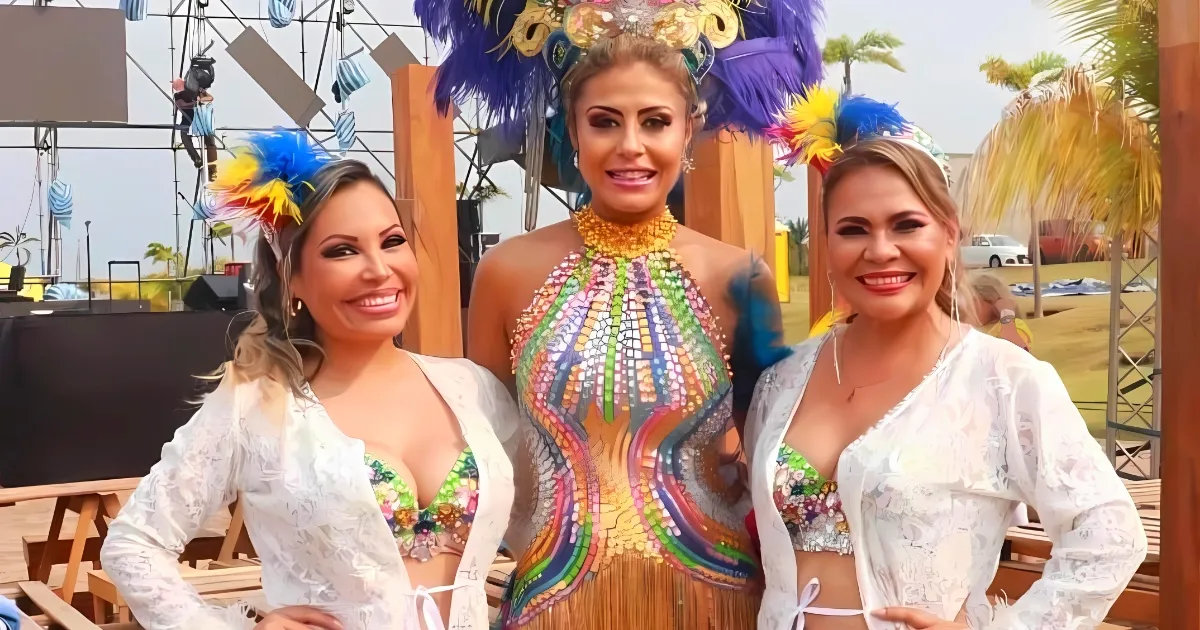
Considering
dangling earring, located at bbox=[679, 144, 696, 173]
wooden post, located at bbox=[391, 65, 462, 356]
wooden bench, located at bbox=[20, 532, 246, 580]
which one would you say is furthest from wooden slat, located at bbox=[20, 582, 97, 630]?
dangling earring, located at bbox=[679, 144, 696, 173]

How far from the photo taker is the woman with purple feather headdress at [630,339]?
1.89m

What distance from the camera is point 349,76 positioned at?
26.3 feet

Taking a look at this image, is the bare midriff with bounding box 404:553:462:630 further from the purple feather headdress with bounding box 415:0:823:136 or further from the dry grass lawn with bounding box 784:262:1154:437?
the dry grass lawn with bounding box 784:262:1154:437

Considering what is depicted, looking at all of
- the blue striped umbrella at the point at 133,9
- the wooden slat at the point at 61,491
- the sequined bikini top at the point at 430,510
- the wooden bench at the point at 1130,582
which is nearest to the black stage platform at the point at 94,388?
the wooden slat at the point at 61,491

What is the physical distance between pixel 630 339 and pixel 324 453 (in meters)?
0.54

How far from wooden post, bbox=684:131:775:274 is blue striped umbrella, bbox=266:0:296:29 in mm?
5213

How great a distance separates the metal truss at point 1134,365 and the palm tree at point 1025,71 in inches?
45.9

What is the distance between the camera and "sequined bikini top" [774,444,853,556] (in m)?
1.66

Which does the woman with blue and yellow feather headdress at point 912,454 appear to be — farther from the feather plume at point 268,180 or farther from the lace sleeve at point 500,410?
the feather plume at point 268,180

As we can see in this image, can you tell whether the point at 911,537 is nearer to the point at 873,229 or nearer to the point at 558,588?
the point at 873,229

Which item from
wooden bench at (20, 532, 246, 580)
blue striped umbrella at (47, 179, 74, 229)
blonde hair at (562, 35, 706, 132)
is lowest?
wooden bench at (20, 532, 246, 580)

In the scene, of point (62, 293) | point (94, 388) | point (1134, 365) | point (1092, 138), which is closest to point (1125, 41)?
point (1092, 138)

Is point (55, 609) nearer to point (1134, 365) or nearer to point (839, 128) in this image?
point (839, 128)

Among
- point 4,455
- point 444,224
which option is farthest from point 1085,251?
point 4,455
